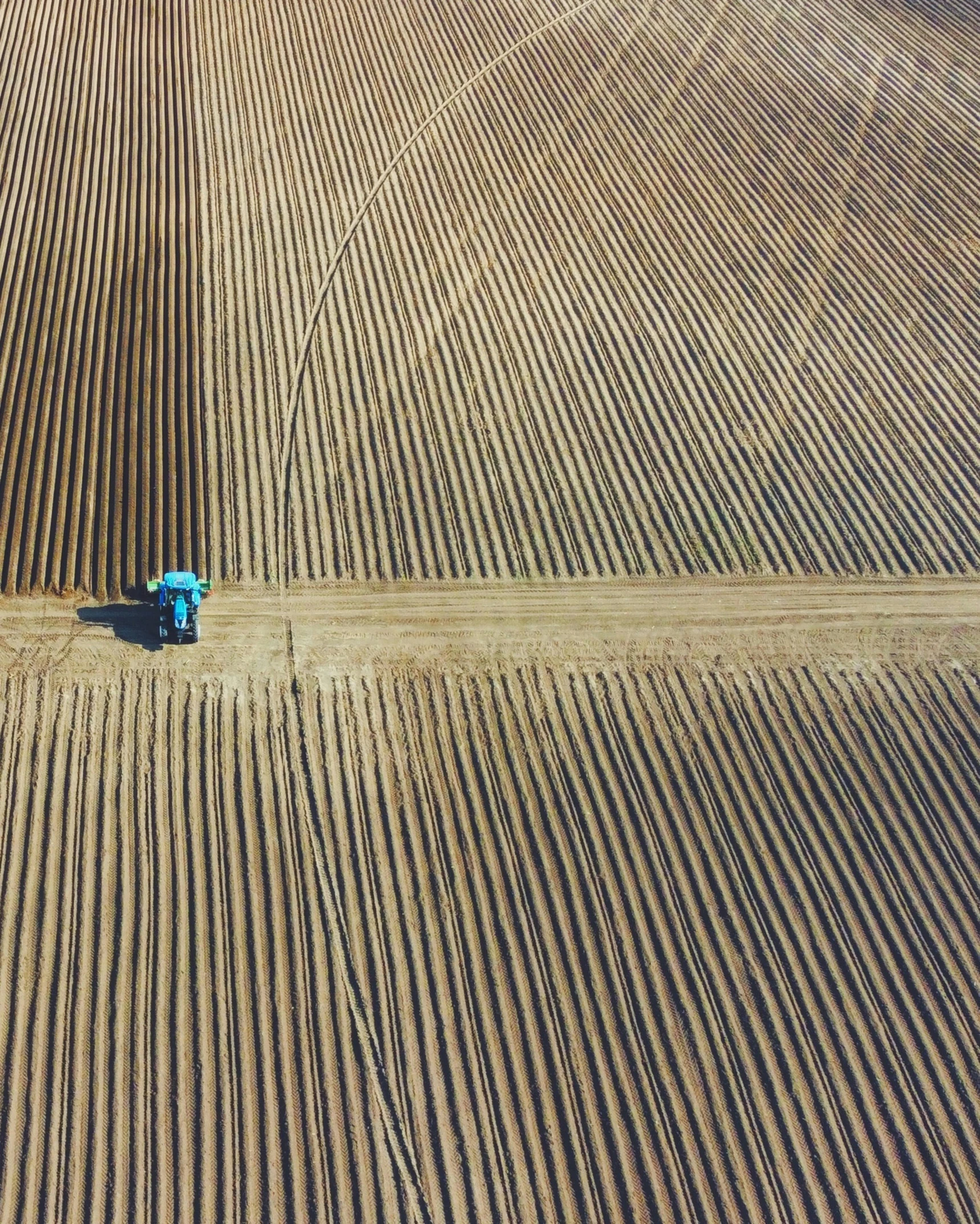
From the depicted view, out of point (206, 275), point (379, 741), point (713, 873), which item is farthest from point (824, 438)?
point (206, 275)

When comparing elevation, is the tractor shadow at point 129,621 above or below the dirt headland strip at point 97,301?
below

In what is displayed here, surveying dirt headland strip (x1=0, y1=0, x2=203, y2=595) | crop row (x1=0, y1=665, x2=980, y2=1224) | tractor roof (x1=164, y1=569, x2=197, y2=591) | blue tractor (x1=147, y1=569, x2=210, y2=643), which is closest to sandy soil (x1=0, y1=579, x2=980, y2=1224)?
crop row (x1=0, y1=665, x2=980, y2=1224)

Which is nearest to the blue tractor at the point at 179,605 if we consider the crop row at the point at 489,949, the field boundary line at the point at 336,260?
the crop row at the point at 489,949

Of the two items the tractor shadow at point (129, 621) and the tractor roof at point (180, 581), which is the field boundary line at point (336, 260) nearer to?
the tractor roof at point (180, 581)

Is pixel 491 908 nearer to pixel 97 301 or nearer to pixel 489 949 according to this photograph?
pixel 489 949

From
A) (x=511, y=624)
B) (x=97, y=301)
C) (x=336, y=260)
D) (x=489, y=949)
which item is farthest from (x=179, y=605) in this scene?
(x=336, y=260)

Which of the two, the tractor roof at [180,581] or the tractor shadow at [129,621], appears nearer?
the tractor roof at [180,581]
